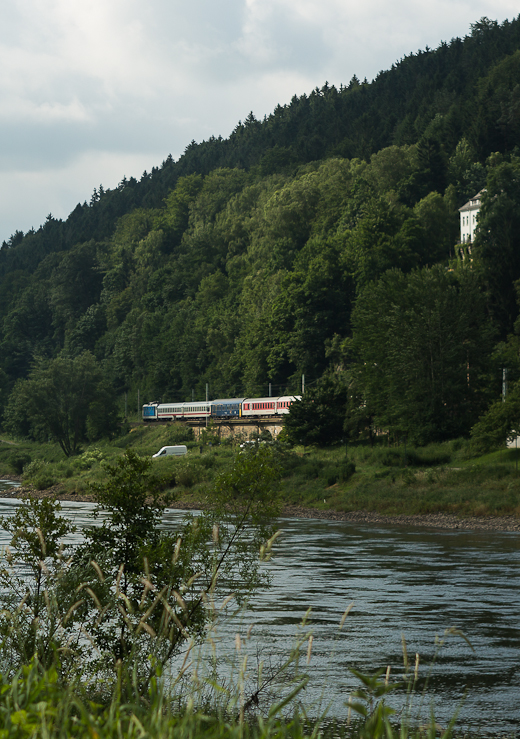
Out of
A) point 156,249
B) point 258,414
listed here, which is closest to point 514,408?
point 258,414

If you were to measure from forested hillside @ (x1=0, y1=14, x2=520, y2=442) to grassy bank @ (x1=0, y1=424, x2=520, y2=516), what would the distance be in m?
3.21

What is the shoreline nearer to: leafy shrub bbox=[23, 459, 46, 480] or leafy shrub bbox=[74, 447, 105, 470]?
leafy shrub bbox=[23, 459, 46, 480]

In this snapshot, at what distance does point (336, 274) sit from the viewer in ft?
353

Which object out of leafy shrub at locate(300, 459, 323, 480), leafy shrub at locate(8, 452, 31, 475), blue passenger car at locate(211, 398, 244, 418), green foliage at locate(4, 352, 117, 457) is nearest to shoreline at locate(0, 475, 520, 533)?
leafy shrub at locate(300, 459, 323, 480)

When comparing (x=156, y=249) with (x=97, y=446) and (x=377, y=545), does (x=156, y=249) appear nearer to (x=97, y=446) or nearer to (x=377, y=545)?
(x=97, y=446)

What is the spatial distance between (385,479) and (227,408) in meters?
45.6

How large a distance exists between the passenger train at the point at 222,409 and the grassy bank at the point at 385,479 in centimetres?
1263

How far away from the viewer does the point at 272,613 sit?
83.0 ft

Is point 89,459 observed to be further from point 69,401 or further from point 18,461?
point 69,401

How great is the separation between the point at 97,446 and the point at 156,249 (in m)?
78.7

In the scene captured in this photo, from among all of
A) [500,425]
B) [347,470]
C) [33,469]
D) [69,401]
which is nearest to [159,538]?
[500,425]

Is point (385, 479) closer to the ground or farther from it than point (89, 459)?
farther from it

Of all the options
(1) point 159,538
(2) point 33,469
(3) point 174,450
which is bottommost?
(2) point 33,469

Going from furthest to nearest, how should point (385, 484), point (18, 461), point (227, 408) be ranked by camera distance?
point (18, 461) → point (227, 408) → point (385, 484)
